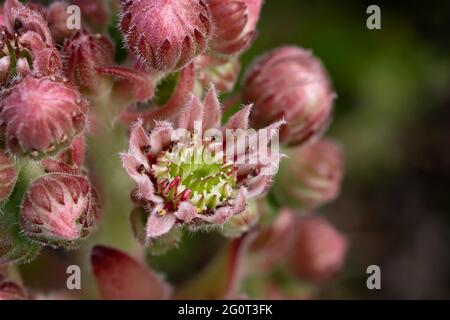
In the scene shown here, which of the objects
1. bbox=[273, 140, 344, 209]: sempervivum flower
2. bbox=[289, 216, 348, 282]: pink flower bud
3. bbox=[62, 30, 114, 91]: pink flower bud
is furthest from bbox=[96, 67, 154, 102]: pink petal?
bbox=[289, 216, 348, 282]: pink flower bud

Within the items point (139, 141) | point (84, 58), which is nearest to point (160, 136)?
point (139, 141)

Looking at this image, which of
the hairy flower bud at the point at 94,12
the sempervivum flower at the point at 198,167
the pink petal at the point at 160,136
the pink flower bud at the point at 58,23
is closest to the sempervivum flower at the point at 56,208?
the sempervivum flower at the point at 198,167

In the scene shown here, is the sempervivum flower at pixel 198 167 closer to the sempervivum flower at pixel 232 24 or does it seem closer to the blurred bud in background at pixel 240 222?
the blurred bud in background at pixel 240 222
